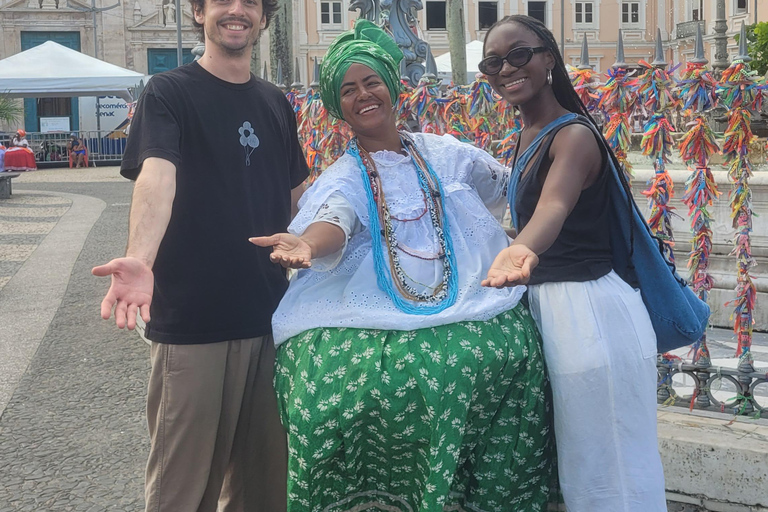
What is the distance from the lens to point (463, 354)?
220cm

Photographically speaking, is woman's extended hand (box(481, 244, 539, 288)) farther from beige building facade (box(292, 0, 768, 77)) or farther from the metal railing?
beige building facade (box(292, 0, 768, 77))

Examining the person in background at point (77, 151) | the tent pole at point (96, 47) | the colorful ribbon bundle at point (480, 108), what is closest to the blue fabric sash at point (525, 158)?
the colorful ribbon bundle at point (480, 108)

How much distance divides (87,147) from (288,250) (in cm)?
2476

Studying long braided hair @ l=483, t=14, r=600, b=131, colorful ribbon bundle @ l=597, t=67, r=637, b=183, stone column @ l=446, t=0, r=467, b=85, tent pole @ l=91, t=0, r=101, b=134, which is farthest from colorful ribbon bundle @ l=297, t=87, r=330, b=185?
tent pole @ l=91, t=0, r=101, b=134

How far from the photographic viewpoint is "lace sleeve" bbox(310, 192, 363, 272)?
2.33 m

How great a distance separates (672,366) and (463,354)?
1849 millimetres

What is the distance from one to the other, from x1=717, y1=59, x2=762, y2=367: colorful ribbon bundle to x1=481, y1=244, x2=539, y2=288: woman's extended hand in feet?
6.38

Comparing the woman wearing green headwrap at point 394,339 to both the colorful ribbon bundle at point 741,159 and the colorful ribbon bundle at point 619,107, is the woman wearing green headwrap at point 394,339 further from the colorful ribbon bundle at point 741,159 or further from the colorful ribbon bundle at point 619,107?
the colorful ribbon bundle at point 741,159

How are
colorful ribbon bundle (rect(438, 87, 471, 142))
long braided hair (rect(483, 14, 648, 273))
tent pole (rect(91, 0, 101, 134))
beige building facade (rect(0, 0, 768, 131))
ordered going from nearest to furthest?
long braided hair (rect(483, 14, 648, 273))
colorful ribbon bundle (rect(438, 87, 471, 142))
tent pole (rect(91, 0, 101, 134))
beige building facade (rect(0, 0, 768, 131))

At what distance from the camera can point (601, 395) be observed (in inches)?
90.7

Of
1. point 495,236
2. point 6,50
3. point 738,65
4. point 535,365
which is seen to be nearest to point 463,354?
point 535,365

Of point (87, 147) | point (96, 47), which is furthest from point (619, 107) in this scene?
point (96, 47)

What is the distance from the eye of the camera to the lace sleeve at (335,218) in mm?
2328

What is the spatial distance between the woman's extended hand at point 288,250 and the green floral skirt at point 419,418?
263mm
